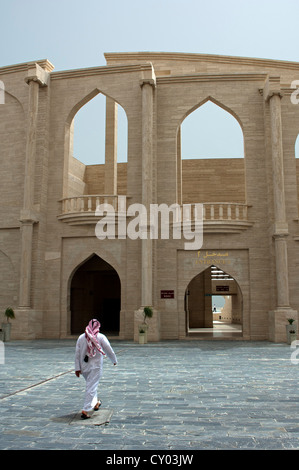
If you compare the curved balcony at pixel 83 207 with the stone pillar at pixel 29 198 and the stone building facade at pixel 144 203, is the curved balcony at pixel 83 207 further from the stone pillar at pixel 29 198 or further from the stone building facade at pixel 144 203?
the stone pillar at pixel 29 198

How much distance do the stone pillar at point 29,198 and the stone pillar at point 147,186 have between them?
428 cm

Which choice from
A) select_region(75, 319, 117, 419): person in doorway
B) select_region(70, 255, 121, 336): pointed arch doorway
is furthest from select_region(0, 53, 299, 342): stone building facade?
select_region(75, 319, 117, 419): person in doorway

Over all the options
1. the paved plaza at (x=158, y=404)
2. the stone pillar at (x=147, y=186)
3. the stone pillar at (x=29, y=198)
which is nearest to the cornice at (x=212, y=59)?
the stone pillar at (x=147, y=186)

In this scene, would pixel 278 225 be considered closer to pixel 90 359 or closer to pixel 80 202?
pixel 80 202

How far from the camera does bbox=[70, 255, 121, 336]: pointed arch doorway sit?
23.9 m

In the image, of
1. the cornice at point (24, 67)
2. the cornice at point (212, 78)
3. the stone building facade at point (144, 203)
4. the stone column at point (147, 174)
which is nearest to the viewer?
the stone column at point (147, 174)

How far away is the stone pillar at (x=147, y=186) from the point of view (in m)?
17.2

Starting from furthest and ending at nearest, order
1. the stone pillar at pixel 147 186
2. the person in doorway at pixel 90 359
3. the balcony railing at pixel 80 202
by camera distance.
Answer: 1. the balcony railing at pixel 80 202
2. the stone pillar at pixel 147 186
3. the person in doorway at pixel 90 359

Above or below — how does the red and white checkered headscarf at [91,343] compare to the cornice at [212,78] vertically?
below

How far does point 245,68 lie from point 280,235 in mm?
11211

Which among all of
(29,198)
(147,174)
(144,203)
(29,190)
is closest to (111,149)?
(147,174)

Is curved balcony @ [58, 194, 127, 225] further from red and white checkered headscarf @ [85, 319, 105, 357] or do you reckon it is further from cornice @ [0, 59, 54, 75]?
Answer: red and white checkered headscarf @ [85, 319, 105, 357]

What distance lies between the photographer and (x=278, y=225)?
1711 cm
